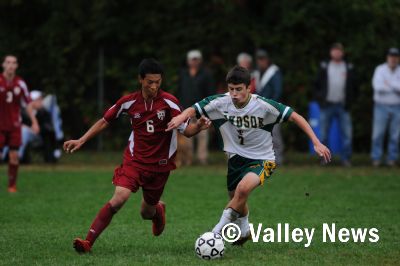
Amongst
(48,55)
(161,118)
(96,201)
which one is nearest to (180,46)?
(48,55)

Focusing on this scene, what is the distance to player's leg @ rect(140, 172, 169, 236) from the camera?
9078 millimetres

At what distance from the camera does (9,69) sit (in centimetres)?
1377

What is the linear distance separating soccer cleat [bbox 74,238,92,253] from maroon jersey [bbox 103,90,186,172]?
3.12ft

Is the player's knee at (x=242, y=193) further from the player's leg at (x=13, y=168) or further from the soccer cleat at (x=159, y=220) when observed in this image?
the player's leg at (x=13, y=168)

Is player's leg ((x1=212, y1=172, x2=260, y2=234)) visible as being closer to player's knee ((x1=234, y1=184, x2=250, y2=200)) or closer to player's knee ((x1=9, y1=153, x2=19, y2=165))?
player's knee ((x1=234, y1=184, x2=250, y2=200))

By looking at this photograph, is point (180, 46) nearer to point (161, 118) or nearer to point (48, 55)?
point (48, 55)

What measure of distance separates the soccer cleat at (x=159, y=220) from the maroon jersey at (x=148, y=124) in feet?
1.74

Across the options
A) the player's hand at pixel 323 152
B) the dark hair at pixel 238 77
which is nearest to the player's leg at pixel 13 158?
the dark hair at pixel 238 77

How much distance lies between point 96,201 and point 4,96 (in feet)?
7.89

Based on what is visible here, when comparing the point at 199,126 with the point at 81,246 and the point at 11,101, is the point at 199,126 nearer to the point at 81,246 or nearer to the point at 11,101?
the point at 81,246

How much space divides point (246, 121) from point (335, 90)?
898 cm

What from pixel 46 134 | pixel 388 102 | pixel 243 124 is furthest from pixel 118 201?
pixel 46 134

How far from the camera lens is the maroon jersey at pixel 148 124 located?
354 inches

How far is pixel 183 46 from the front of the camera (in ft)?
72.2
